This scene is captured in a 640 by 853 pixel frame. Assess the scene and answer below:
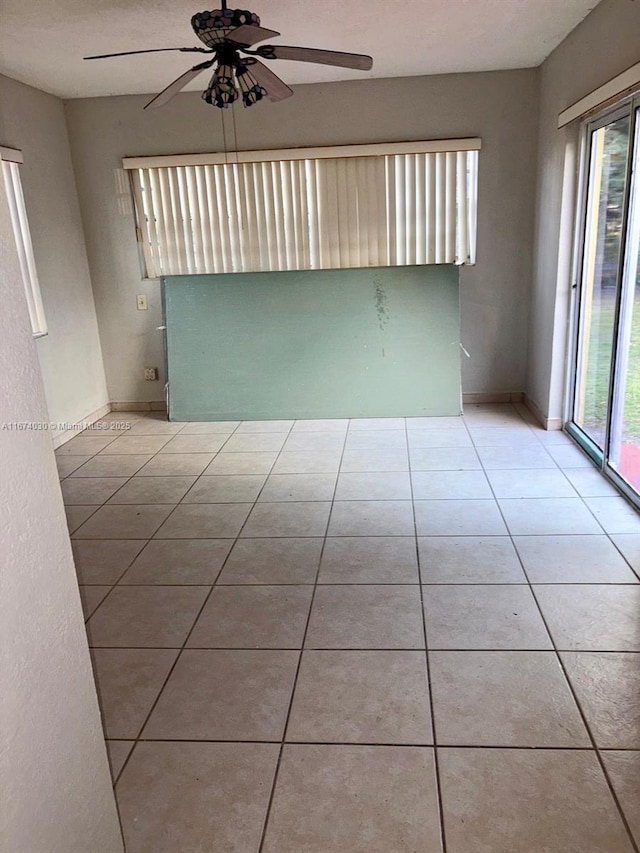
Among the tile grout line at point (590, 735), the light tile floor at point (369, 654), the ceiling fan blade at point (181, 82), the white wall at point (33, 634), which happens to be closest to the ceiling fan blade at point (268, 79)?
the ceiling fan blade at point (181, 82)

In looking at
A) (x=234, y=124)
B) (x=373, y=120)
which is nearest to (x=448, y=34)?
(x=373, y=120)

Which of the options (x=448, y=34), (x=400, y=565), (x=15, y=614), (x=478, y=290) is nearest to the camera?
(x=15, y=614)

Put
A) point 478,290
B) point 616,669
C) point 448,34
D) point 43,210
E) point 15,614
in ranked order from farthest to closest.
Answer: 1. point 478,290
2. point 43,210
3. point 448,34
4. point 616,669
5. point 15,614

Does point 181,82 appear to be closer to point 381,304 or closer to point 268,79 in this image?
point 268,79

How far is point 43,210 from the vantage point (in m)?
4.28

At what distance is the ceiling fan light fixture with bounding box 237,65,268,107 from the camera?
108 inches

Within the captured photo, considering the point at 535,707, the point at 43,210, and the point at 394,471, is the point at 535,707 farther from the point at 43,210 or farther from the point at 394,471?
the point at 43,210

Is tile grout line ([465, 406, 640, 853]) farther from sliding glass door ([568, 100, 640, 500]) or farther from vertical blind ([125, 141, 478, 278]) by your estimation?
vertical blind ([125, 141, 478, 278])

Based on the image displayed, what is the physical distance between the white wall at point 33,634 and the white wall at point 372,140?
160 inches

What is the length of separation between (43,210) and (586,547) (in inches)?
156

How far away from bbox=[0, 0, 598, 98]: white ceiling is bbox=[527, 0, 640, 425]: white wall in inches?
5.0

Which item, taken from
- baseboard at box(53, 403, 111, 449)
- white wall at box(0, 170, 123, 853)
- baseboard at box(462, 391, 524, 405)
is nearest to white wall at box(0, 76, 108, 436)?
baseboard at box(53, 403, 111, 449)

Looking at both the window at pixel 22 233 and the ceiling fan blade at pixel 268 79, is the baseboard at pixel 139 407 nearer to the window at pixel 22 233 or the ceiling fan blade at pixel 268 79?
the window at pixel 22 233

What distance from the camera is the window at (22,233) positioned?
3.91m
